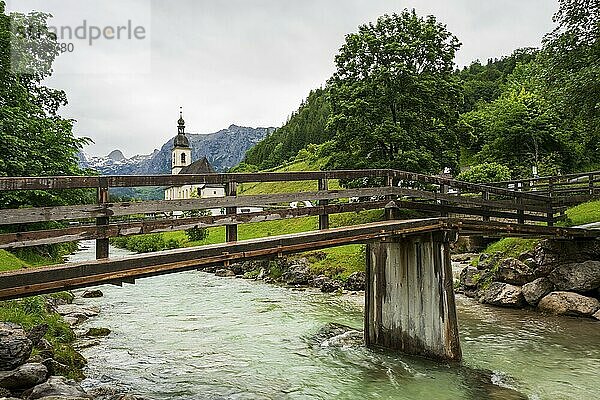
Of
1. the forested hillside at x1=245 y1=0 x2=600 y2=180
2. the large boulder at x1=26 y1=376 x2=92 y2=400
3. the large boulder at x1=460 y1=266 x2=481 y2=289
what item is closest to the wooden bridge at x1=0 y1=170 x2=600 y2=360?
the large boulder at x1=26 y1=376 x2=92 y2=400

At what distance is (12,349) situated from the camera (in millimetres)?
9375

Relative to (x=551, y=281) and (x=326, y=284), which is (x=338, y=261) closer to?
(x=326, y=284)

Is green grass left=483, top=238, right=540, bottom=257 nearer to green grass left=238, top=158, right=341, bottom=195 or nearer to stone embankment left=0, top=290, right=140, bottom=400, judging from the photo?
stone embankment left=0, top=290, right=140, bottom=400

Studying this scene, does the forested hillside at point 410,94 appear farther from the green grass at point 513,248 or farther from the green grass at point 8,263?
the green grass at point 8,263

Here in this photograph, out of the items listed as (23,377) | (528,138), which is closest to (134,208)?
(23,377)

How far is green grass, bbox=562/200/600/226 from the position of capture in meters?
23.5

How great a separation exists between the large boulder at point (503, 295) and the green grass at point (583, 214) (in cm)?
643

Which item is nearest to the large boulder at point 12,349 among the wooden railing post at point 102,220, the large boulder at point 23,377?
the large boulder at point 23,377

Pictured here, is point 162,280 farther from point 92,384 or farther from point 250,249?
point 250,249

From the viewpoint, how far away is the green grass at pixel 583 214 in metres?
23.5

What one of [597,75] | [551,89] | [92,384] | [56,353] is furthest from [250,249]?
[551,89]

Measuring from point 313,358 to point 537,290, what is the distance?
32.6 feet

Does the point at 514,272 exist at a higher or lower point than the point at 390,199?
lower

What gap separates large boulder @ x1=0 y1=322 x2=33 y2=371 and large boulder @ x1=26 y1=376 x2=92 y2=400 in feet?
2.33
